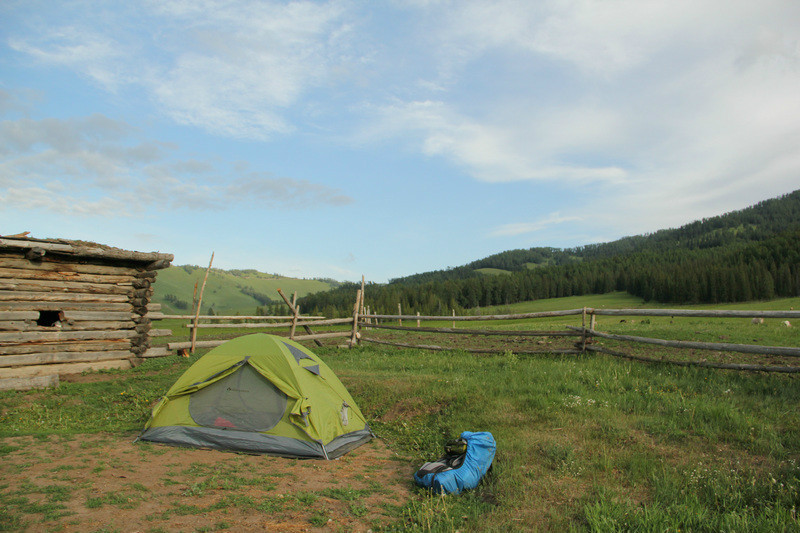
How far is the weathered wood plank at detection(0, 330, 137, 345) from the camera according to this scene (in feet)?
35.5

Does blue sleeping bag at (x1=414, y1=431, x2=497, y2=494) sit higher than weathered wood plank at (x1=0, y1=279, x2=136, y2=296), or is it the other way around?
weathered wood plank at (x1=0, y1=279, x2=136, y2=296)

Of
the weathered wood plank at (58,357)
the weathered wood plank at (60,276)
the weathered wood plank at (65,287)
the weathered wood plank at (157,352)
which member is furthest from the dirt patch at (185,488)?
Result: the weathered wood plank at (157,352)

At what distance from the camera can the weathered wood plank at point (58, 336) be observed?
426 inches

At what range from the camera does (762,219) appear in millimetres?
144375

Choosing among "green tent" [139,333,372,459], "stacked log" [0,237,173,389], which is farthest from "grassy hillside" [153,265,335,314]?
"green tent" [139,333,372,459]

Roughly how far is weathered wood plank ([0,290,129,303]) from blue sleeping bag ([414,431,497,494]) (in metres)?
11.8

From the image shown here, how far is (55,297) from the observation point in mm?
11688

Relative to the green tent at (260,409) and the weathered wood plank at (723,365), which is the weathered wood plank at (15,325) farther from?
the weathered wood plank at (723,365)

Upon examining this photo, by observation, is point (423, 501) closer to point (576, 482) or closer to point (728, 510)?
Result: point (576, 482)

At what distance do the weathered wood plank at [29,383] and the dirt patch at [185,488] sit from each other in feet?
14.0

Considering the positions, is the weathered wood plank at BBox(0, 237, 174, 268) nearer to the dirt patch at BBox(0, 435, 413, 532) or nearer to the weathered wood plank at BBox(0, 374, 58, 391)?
the weathered wood plank at BBox(0, 374, 58, 391)

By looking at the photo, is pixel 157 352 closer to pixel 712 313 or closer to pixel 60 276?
pixel 60 276

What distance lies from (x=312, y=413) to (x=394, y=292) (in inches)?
2957

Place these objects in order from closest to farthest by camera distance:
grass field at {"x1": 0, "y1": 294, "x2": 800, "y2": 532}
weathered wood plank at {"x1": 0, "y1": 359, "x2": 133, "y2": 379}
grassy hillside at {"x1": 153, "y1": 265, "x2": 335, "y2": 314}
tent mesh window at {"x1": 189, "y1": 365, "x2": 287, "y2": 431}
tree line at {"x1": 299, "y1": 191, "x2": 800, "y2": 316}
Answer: grass field at {"x1": 0, "y1": 294, "x2": 800, "y2": 532}, tent mesh window at {"x1": 189, "y1": 365, "x2": 287, "y2": 431}, weathered wood plank at {"x1": 0, "y1": 359, "x2": 133, "y2": 379}, tree line at {"x1": 299, "y1": 191, "x2": 800, "y2": 316}, grassy hillside at {"x1": 153, "y1": 265, "x2": 335, "y2": 314}
